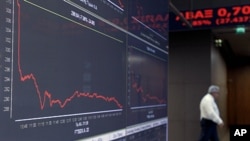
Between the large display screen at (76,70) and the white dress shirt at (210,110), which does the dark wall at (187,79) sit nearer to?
→ the white dress shirt at (210,110)

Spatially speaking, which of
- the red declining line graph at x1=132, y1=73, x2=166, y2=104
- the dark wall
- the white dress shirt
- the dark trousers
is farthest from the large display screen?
the dark wall

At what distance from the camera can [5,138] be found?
1229 millimetres

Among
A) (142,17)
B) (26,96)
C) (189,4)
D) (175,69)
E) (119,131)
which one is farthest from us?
(175,69)

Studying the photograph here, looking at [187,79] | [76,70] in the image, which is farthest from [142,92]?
[187,79]

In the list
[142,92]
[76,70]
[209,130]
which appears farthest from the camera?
[209,130]

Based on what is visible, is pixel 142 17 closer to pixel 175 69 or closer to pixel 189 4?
pixel 189 4

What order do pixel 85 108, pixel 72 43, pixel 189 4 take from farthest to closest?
pixel 189 4 → pixel 85 108 → pixel 72 43

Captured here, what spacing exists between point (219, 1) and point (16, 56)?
6936 mm

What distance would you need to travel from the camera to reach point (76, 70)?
1664 millimetres

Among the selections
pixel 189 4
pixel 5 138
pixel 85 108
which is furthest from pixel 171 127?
pixel 5 138

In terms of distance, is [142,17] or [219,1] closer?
[142,17]

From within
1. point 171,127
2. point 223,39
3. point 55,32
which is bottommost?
point 171,127

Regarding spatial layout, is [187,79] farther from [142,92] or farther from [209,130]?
[142,92]

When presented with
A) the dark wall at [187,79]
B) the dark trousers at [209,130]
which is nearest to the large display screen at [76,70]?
the dark trousers at [209,130]
